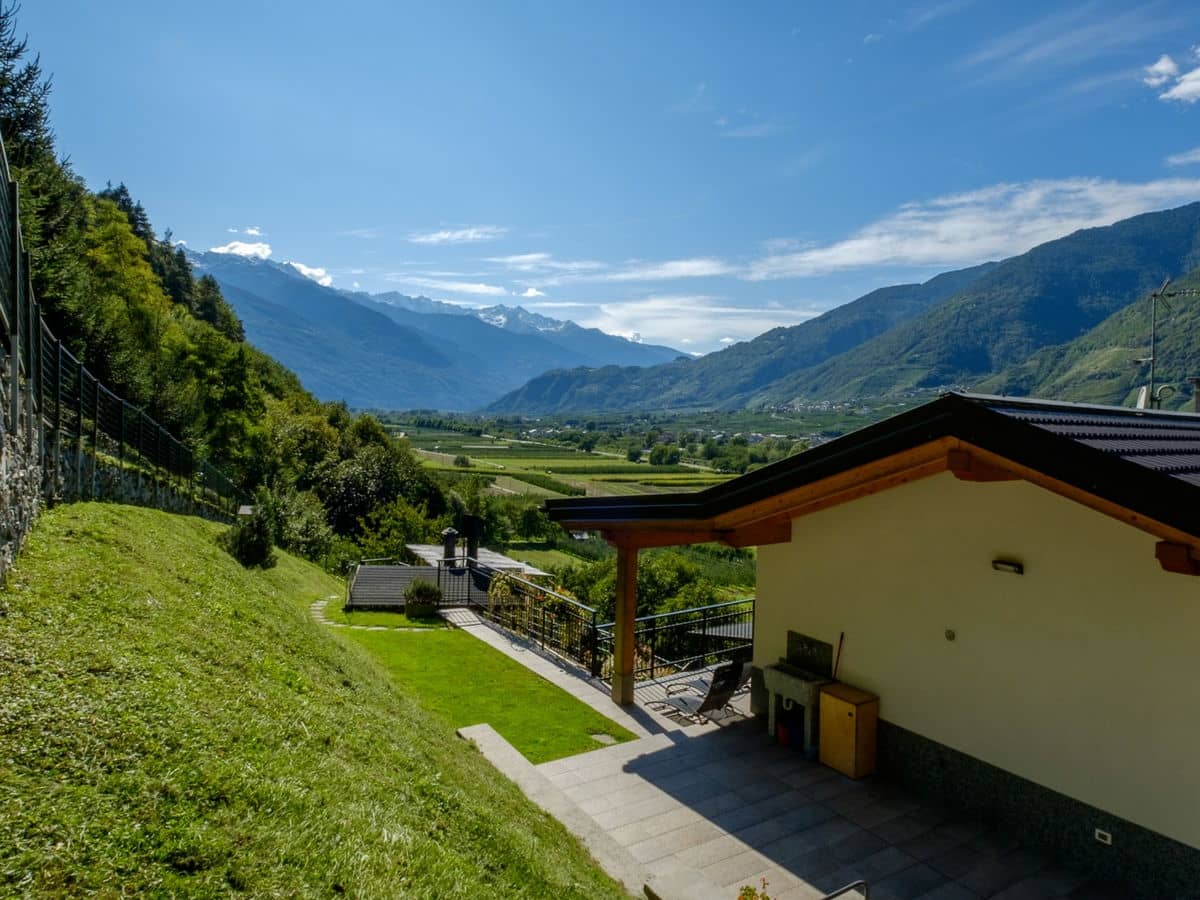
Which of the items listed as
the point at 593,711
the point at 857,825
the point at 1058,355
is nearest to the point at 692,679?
the point at 593,711

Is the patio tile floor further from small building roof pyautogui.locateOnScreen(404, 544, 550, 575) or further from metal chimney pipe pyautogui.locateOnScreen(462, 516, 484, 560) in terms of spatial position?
metal chimney pipe pyautogui.locateOnScreen(462, 516, 484, 560)

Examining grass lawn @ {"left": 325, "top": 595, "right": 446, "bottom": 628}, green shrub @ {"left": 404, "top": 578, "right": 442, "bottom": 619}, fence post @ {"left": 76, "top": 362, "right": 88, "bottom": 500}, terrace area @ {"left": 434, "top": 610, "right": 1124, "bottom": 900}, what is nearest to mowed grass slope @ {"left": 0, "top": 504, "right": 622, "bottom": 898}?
terrace area @ {"left": 434, "top": 610, "right": 1124, "bottom": 900}

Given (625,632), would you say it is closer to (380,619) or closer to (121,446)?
(380,619)

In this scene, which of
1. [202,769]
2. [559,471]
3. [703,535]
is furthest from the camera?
[559,471]

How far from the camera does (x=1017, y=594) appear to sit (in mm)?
6496

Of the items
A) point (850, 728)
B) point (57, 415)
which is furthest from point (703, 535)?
point (57, 415)

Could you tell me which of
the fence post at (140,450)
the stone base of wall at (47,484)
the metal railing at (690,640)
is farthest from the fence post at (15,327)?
the metal railing at (690,640)

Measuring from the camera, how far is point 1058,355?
13375 centimetres

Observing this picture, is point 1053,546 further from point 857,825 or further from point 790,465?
point 857,825

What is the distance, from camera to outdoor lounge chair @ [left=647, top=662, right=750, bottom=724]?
928 centimetres

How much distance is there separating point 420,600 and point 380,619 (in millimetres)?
976

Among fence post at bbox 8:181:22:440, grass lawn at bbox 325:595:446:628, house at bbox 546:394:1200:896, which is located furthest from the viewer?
grass lawn at bbox 325:595:446:628

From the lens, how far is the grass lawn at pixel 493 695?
8.68m

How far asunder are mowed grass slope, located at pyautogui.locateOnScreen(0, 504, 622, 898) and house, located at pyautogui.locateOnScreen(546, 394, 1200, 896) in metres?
3.80
